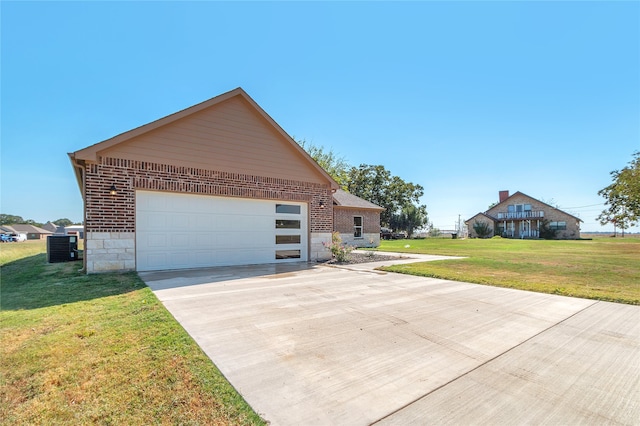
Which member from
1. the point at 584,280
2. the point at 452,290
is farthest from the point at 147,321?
the point at 584,280

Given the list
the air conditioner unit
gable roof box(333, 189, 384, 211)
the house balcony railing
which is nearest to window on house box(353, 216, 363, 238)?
gable roof box(333, 189, 384, 211)

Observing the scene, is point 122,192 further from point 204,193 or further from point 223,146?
point 223,146

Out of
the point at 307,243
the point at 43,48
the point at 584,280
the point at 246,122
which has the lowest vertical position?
the point at 584,280

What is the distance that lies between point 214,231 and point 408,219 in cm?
3419

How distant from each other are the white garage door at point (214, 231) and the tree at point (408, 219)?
30873mm

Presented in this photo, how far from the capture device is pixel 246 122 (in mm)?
10125

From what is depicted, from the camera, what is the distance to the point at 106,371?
8.45ft

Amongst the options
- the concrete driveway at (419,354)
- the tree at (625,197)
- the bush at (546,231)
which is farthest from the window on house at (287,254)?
the bush at (546,231)

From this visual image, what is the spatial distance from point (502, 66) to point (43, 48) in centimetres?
1749

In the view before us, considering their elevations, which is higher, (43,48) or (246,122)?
(43,48)

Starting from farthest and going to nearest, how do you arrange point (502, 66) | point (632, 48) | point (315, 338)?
point (502, 66) → point (632, 48) → point (315, 338)

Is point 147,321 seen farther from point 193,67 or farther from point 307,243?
point 193,67

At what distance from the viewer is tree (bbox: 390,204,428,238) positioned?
3991cm

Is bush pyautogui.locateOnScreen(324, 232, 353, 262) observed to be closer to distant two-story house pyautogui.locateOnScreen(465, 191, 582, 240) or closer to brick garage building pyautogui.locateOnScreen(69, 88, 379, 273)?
brick garage building pyautogui.locateOnScreen(69, 88, 379, 273)
